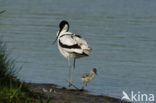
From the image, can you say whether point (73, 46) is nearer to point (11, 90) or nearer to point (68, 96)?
point (68, 96)

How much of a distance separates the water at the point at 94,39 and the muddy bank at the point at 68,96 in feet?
2.44

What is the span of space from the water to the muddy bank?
2.44ft

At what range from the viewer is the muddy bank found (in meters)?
8.48

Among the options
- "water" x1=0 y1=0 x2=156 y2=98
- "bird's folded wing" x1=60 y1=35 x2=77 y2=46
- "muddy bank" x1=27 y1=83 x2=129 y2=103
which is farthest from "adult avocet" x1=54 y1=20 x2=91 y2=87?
"muddy bank" x1=27 y1=83 x2=129 y2=103

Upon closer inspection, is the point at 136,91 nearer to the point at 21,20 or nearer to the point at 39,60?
the point at 39,60

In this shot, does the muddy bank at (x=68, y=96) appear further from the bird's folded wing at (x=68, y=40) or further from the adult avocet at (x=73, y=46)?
the bird's folded wing at (x=68, y=40)

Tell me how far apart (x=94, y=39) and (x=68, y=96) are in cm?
682

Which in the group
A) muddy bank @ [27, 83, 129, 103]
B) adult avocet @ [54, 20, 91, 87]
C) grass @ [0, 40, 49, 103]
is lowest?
muddy bank @ [27, 83, 129, 103]

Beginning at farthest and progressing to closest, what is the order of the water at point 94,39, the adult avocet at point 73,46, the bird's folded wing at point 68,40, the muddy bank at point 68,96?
the water at point 94,39
the bird's folded wing at point 68,40
the adult avocet at point 73,46
the muddy bank at point 68,96

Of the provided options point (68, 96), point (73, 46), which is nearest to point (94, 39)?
point (73, 46)

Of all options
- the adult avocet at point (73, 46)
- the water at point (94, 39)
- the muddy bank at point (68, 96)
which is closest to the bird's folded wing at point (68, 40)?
the adult avocet at point (73, 46)

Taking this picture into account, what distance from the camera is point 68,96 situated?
8.98m

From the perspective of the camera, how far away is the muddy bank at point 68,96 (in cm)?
848

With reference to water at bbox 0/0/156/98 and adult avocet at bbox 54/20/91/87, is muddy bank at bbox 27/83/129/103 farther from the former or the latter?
adult avocet at bbox 54/20/91/87
